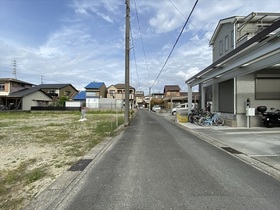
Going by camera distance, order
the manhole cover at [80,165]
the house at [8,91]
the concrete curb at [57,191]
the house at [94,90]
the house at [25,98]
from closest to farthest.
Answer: the concrete curb at [57,191]
the manhole cover at [80,165]
the house at [25,98]
the house at [8,91]
the house at [94,90]

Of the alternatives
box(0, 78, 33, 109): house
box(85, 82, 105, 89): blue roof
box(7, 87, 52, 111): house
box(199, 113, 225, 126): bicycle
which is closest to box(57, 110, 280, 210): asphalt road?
box(199, 113, 225, 126): bicycle

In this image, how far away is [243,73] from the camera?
13.6 meters

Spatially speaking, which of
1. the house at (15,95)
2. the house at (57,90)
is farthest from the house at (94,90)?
the house at (15,95)

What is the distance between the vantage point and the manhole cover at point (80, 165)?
5.69 metres

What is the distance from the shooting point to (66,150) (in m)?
8.00

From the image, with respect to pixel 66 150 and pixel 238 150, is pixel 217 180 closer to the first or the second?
pixel 238 150

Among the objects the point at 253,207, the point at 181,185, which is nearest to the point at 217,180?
the point at 181,185

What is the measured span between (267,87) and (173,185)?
45.9 ft

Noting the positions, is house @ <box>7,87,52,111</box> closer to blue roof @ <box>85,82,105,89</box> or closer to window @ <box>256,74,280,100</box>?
blue roof @ <box>85,82,105,89</box>

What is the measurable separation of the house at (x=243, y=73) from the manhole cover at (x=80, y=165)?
8.02 meters

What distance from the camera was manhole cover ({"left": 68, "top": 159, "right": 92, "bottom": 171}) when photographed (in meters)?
5.69

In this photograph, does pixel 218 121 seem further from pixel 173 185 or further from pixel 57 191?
pixel 57 191

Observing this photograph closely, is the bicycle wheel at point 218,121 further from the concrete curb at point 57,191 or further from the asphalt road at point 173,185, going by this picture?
the concrete curb at point 57,191

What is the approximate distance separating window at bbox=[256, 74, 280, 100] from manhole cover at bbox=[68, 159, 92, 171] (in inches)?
527
